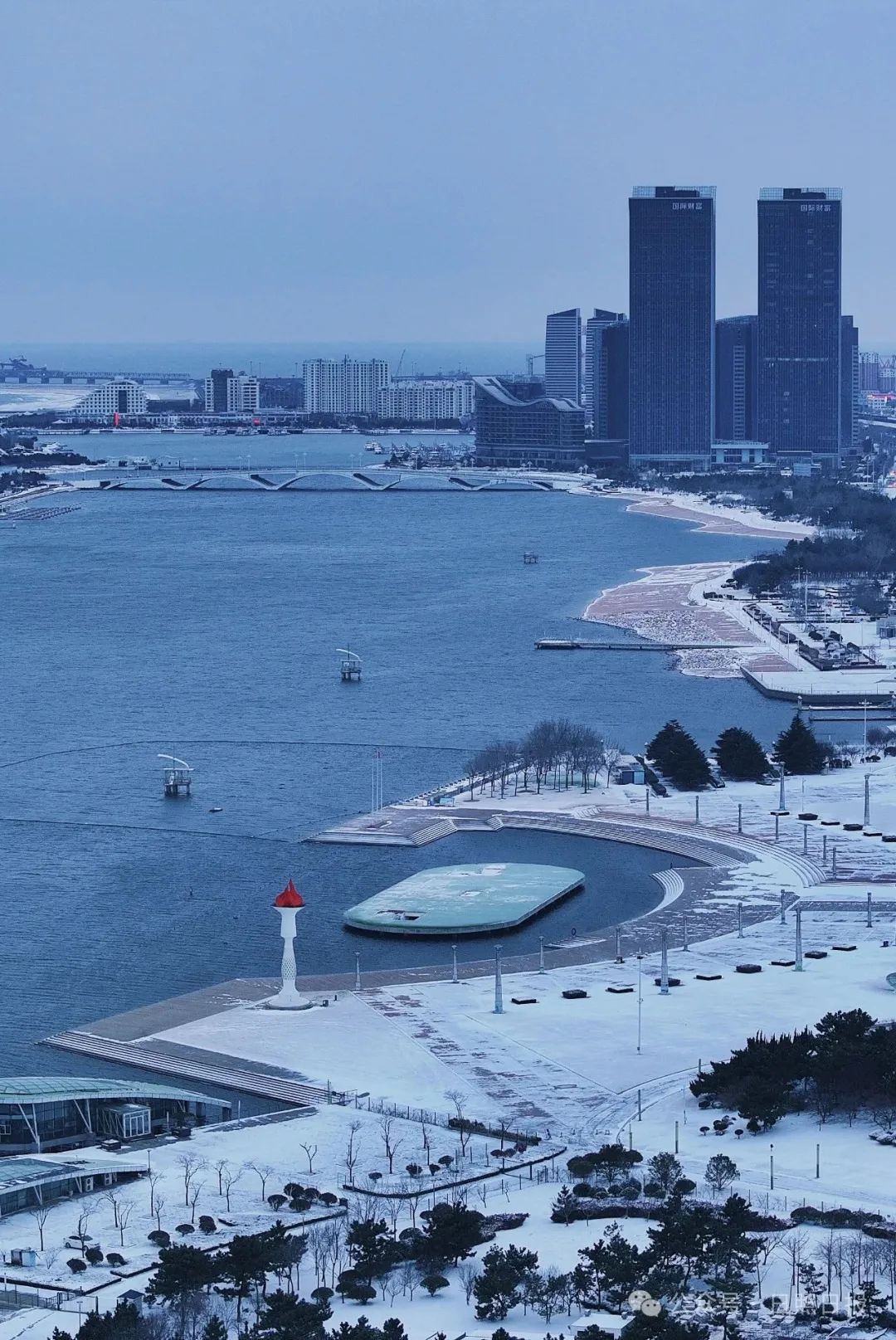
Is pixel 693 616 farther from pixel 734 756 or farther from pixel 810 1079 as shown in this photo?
pixel 810 1079

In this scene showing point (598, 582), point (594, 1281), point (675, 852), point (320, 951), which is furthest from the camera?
point (598, 582)

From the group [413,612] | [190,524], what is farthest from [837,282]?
[413,612]

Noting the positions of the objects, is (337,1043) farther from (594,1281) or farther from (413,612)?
(413,612)

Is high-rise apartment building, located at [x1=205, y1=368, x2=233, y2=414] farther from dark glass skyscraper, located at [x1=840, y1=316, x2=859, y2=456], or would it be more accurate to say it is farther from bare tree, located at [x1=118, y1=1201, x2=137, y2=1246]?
bare tree, located at [x1=118, y1=1201, x2=137, y2=1246]

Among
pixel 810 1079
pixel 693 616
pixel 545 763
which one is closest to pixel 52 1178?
pixel 810 1079

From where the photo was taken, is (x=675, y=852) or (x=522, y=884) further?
(x=675, y=852)

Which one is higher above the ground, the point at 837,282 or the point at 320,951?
the point at 837,282

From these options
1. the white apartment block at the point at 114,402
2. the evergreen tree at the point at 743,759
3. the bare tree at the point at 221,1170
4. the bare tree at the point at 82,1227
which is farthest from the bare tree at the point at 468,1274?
the white apartment block at the point at 114,402
